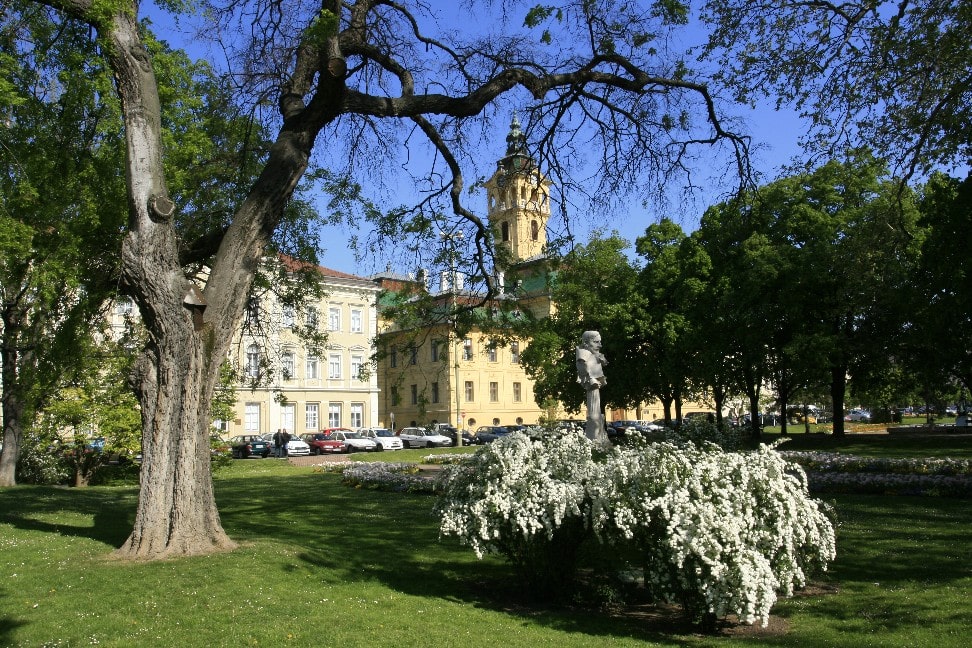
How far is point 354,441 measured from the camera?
46.7 meters

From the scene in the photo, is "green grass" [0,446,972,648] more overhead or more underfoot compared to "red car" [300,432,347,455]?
more overhead

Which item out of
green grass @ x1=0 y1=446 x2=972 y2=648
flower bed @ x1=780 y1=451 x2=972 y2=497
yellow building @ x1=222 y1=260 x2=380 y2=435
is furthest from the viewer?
yellow building @ x1=222 y1=260 x2=380 y2=435

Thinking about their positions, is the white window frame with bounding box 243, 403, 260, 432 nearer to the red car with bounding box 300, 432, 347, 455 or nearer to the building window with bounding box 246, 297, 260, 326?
the red car with bounding box 300, 432, 347, 455

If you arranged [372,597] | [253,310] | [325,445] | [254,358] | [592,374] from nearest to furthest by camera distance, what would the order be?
[372,597], [253,310], [592,374], [254,358], [325,445]

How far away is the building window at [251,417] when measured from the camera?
2060 inches

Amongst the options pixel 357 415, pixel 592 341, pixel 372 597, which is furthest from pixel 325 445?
pixel 372 597

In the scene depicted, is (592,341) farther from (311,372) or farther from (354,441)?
(311,372)

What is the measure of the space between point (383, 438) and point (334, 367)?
11.6 m

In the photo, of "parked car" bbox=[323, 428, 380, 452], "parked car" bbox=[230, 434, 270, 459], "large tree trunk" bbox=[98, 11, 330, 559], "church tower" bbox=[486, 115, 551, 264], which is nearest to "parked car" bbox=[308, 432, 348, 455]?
"parked car" bbox=[323, 428, 380, 452]

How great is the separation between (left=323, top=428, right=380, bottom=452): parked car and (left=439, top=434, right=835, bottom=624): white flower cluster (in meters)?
39.0

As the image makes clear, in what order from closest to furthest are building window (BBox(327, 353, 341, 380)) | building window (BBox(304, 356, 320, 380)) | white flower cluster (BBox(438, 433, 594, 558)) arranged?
white flower cluster (BBox(438, 433, 594, 558)), building window (BBox(304, 356, 320, 380)), building window (BBox(327, 353, 341, 380))

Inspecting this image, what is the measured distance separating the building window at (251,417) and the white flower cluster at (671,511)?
153ft

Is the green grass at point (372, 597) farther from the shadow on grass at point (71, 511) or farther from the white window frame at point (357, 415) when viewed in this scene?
the white window frame at point (357, 415)

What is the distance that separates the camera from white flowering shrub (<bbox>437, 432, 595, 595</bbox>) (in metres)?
7.81
